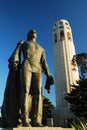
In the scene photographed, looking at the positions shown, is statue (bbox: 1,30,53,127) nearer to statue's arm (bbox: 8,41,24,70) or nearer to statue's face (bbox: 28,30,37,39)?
statue's arm (bbox: 8,41,24,70)

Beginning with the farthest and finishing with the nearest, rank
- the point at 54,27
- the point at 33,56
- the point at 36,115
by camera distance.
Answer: the point at 54,27 → the point at 33,56 → the point at 36,115

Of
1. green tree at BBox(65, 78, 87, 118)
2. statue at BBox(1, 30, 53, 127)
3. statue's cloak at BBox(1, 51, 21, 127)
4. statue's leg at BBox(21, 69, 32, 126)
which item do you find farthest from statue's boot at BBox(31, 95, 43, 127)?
green tree at BBox(65, 78, 87, 118)

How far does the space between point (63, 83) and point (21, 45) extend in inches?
2050

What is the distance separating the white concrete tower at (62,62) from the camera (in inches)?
2267

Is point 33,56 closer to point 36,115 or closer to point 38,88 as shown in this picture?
point 38,88

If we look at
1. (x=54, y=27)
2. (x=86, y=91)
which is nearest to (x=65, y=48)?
(x=54, y=27)

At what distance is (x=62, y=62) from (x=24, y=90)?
5510 cm

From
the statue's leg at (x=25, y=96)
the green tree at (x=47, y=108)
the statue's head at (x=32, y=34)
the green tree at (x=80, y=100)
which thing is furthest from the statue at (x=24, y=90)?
the green tree at (x=47, y=108)

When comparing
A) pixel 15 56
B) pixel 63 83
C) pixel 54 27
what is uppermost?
pixel 54 27

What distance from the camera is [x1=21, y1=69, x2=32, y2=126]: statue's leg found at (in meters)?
5.98

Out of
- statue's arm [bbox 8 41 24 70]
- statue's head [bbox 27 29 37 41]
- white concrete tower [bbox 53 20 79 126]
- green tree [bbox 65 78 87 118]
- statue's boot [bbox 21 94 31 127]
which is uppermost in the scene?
white concrete tower [bbox 53 20 79 126]

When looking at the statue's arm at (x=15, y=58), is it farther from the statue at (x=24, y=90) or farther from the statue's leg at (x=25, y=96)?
the statue's leg at (x=25, y=96)

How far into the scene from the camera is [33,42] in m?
7.19

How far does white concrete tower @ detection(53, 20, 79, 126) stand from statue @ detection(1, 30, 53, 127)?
1829 inches
